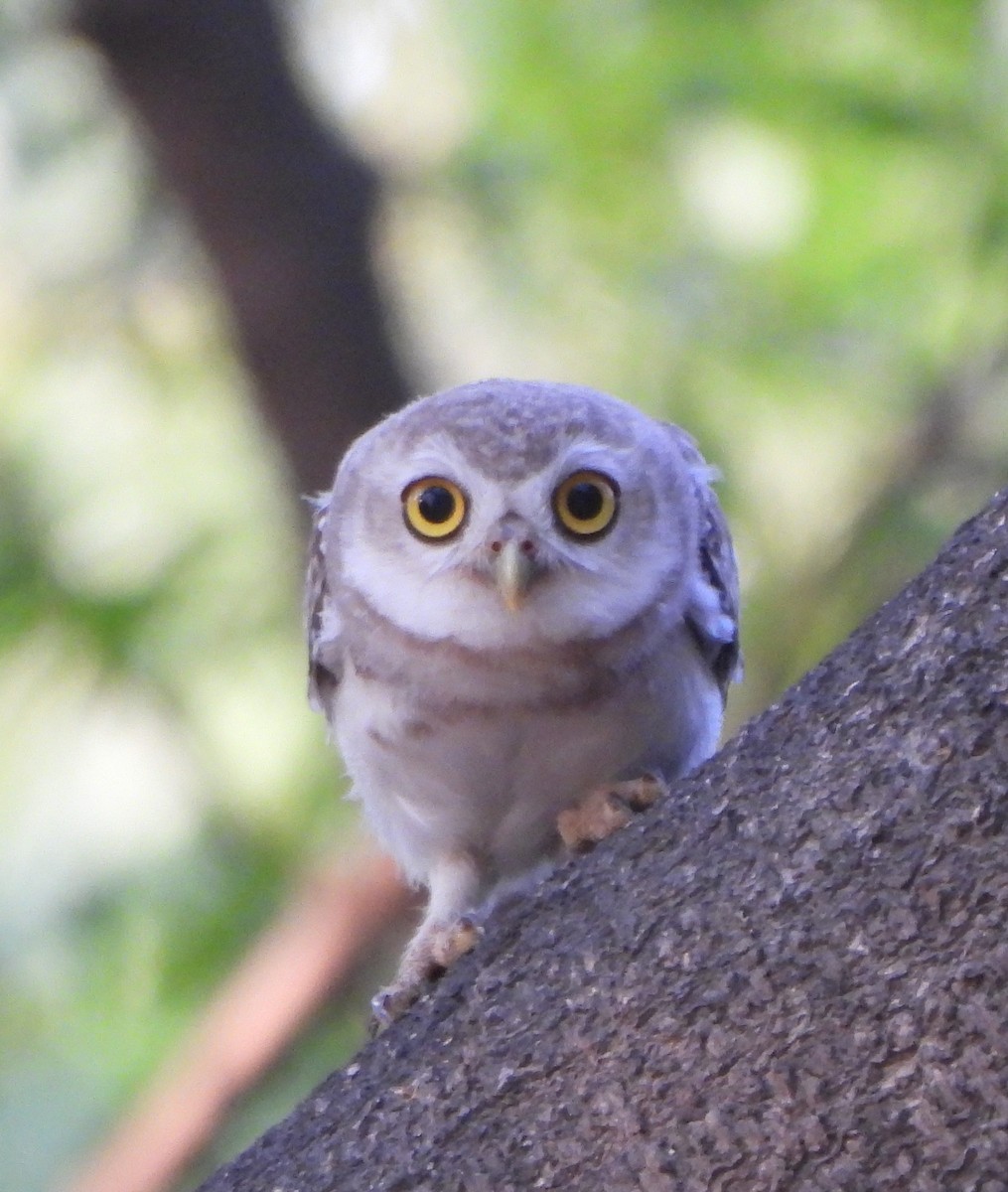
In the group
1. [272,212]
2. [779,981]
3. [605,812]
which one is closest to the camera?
A: [779,981]

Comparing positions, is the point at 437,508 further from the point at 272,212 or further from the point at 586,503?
the point at 272,212

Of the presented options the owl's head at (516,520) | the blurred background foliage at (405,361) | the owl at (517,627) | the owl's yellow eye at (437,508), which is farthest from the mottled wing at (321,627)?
the blurred background foliage at (405,361)

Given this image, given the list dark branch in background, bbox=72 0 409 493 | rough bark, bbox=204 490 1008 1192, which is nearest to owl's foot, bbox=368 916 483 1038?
rough bark, bbox=204 490 1008 1192

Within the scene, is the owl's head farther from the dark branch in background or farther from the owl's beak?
the dark branch in background

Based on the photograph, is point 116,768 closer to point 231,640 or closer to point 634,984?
point 231,640

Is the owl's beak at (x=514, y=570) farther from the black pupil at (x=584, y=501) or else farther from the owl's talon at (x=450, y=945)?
the owl's talon at (x=450, y=945)

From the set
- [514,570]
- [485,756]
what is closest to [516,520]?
[514,570]
